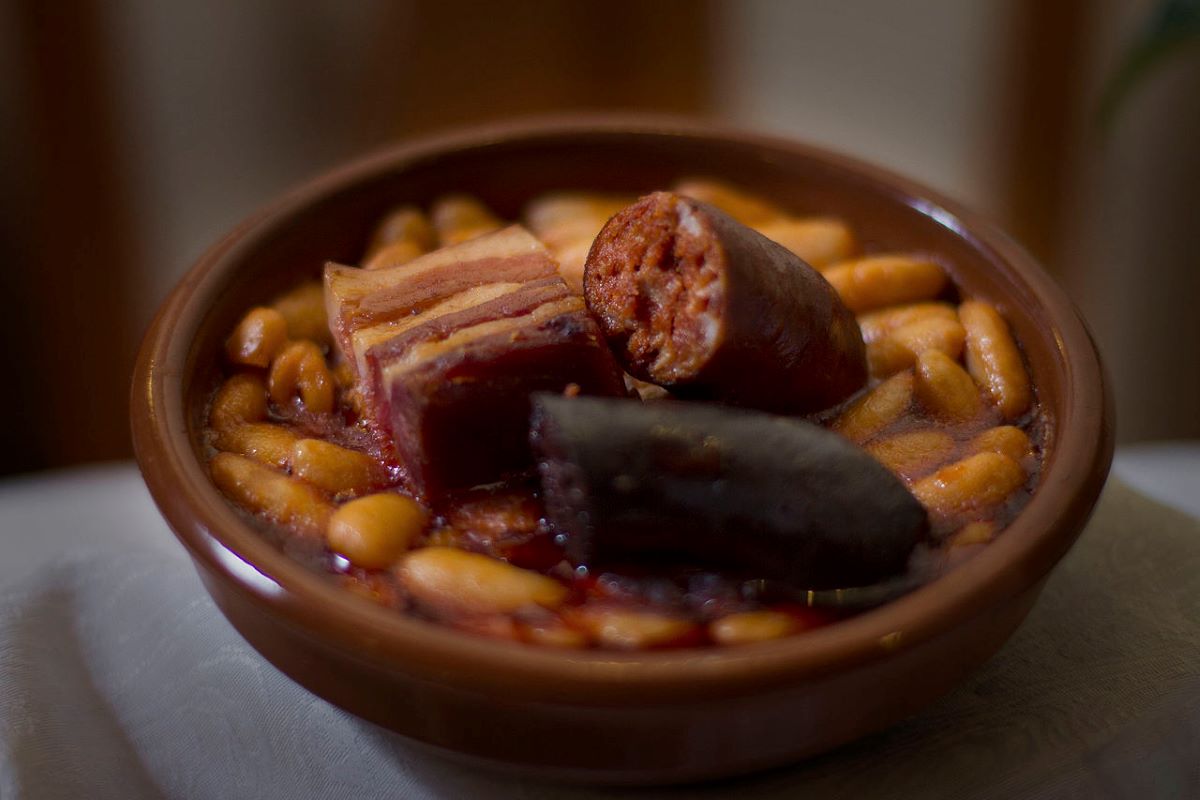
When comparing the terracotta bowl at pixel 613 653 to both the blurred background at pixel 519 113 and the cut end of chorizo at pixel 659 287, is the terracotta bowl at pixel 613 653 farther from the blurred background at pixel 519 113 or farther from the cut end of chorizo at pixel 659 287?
the blurred background at pixel 519 113

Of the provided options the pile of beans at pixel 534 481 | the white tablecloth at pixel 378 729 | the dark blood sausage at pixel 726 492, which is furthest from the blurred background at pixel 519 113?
the dark blood sausage at pixel 726 492

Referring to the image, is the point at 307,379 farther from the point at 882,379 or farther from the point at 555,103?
the point at 555,103

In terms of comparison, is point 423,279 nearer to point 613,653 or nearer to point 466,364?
point 466,364

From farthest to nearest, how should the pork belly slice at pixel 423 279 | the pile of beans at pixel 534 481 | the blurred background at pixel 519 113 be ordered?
the blurred background at pixel 519 113
the pork belly slice at pixel 423 279
the pile of beans at pixel 534 481

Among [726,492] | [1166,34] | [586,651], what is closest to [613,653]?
[586,651]

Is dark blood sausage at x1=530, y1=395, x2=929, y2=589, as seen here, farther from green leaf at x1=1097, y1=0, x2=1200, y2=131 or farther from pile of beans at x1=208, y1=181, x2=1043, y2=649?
green leaf at x1=1097, y1=0, x2=1200, y2=131

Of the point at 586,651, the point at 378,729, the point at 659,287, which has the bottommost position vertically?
the point at 378,729

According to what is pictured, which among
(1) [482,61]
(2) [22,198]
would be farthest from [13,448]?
(1) [482,61]
